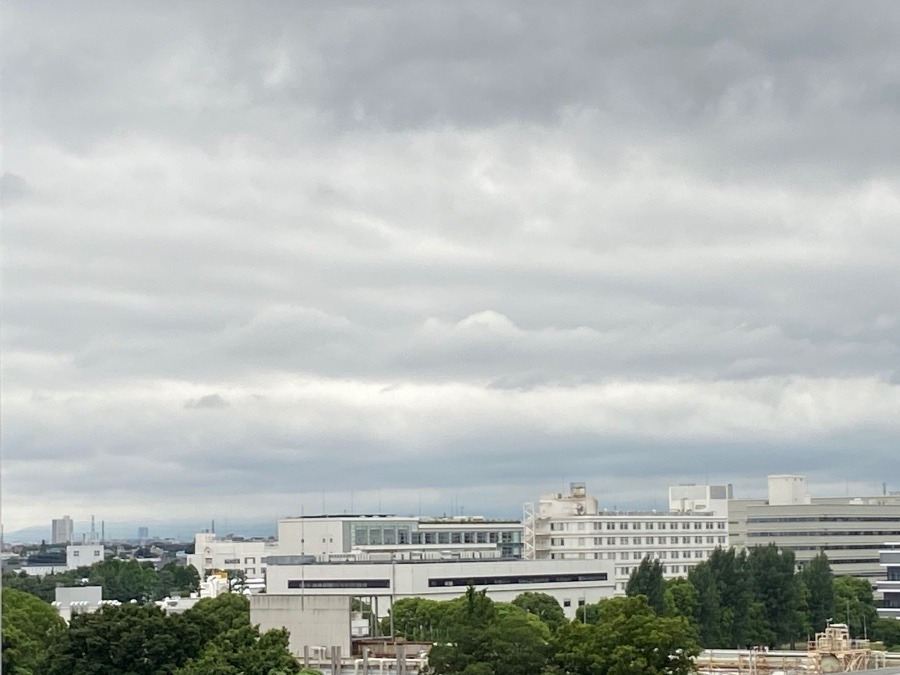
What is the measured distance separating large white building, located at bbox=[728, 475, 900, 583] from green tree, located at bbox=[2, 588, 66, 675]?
11073 centimetres

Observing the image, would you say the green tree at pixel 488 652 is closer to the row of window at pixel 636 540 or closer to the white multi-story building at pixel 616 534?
the white multi-story building at pixel 616 534

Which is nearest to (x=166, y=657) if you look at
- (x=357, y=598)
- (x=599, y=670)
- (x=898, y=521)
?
(x=599, y=670)

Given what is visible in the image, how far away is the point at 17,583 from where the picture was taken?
152 m

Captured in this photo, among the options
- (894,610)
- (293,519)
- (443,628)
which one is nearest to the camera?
(443,628)

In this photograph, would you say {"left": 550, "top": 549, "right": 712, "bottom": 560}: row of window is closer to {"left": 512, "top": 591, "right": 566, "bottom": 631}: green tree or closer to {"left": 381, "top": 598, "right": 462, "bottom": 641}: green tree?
{"left": 512, "top": 591, "right": 566, "bottom": 631}: green tree

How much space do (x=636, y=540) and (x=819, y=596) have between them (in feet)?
155

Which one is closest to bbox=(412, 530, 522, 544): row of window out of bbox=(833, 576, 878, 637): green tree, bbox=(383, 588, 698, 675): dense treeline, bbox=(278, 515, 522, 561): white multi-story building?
bbox=(278, 515, 522, 561): white multi-story building

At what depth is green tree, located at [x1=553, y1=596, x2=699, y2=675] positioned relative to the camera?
53.7m

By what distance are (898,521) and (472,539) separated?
5394cm

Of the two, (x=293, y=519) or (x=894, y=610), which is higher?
(x=293, y=519)

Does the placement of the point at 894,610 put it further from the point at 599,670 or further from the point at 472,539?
the point at 599,670

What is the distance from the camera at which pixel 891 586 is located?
14888cm

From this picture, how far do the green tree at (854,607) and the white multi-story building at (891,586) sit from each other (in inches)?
706

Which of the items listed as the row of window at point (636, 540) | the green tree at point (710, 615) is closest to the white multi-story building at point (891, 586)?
the row of window at point (636, 540)
